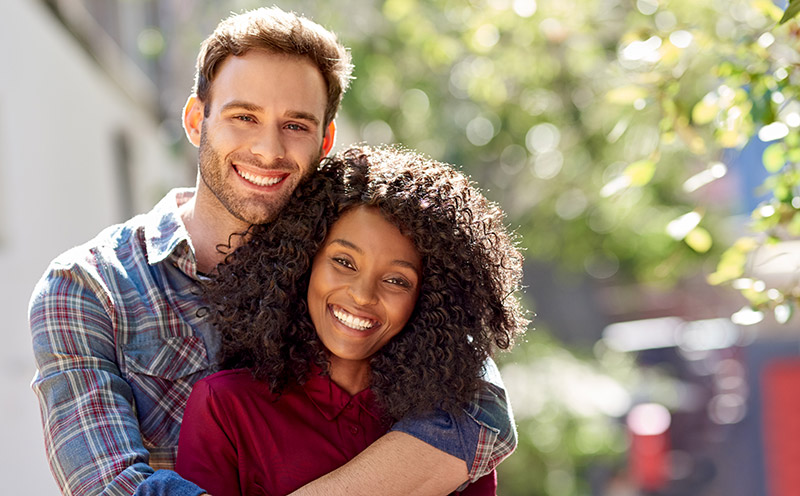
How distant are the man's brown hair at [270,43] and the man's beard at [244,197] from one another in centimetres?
17

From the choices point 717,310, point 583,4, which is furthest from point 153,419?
point 717,310

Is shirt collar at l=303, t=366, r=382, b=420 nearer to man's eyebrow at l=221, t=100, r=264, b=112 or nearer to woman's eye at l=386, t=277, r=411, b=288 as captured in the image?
woman's eye at l=386, t=277, r=411, b=288

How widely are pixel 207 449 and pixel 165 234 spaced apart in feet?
2.11

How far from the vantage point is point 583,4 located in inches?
246

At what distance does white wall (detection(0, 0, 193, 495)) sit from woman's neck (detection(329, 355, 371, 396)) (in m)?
3.70

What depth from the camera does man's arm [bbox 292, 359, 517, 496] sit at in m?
2.35

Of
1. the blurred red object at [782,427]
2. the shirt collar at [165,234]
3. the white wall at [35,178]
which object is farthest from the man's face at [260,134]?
the blurred red object at [782,427]

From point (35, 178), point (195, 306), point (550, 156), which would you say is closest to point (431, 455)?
point (195, 306)

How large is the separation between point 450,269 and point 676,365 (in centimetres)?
1375

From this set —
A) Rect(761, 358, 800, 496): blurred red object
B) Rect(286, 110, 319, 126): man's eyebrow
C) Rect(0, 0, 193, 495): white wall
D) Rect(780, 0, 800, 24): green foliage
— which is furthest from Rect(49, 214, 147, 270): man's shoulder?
Rect(761, 358, 800, 496): blurred red object

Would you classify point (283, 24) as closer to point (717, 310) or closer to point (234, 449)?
point (234, 449)

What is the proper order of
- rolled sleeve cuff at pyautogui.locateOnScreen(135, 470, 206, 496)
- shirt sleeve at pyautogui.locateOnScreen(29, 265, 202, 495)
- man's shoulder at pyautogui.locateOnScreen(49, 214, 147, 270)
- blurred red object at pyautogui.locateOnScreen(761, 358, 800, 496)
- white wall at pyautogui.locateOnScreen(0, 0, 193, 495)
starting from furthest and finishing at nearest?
blurred red object at pyautogui.locateOnScreen(761, 358, 800, 496)
white wall at pyautogui.locateOnScreen(0, 0, 193, 495)
man's shoulder at pyautogui.locateOnScreen(49, 214, 147, 270)
shirt sleeve at pyautogui.locateOnScreen(29, 265, 202, 495)
rolled sleeve cuff at pyautogui.locateOnScreen(135, 470, 206, 496)

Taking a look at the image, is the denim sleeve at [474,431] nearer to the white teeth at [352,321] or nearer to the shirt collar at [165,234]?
the white teeth at [352,321]

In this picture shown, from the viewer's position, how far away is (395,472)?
93.4 inches
